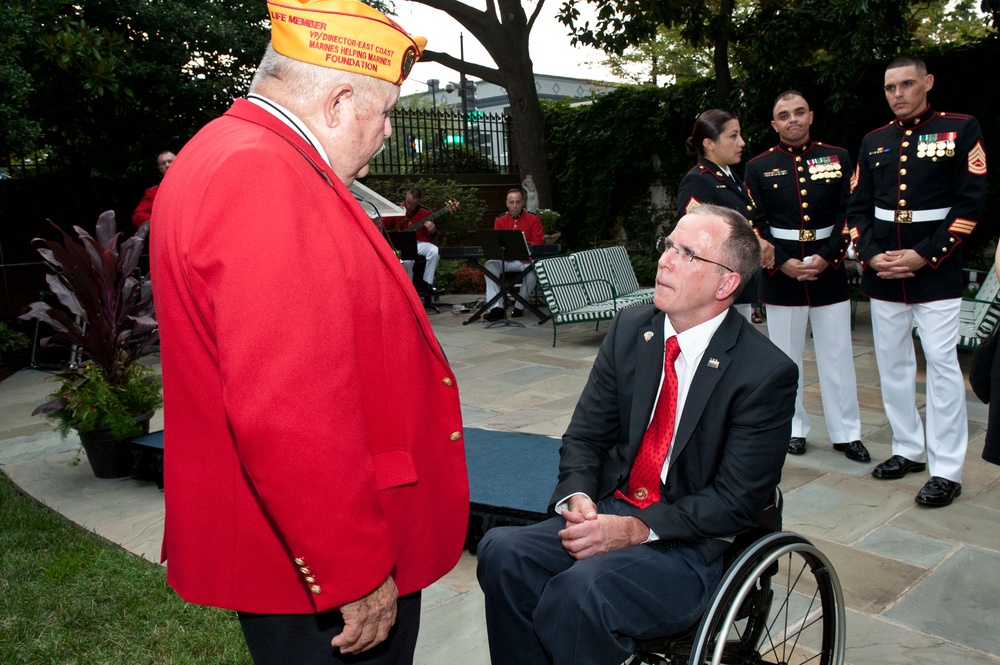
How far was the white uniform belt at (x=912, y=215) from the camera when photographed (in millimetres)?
4363

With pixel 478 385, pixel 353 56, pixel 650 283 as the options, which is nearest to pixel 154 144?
pixel 478 385

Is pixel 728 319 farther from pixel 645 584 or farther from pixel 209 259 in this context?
pixel 209 259

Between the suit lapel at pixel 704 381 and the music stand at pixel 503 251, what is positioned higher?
the suit lapel at pixel 704 381

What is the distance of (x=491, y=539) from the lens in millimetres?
2463

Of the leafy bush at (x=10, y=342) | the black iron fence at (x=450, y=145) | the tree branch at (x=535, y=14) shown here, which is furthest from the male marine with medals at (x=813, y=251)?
the tree branch at (x=535, y=14)

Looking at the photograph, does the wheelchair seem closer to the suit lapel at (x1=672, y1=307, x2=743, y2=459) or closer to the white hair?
the suit lapel at (x1=672, y1=307, x2=743, y2=459)

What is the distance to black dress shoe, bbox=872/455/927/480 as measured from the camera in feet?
15.1

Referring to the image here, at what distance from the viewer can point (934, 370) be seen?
4.28m

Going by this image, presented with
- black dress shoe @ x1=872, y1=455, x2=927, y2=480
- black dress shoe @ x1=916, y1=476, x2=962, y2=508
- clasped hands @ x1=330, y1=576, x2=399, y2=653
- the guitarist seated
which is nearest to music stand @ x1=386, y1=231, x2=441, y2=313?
the guitarist seated

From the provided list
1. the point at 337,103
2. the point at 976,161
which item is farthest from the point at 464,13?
the point at 337,103

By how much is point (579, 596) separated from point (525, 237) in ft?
28.6

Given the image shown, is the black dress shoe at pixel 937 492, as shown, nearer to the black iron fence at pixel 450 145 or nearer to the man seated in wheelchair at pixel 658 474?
the man seated in wheelchair at pixel 658 474

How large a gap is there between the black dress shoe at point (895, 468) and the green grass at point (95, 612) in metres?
3.41

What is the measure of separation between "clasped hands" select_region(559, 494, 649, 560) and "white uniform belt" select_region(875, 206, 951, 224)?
294 cm
